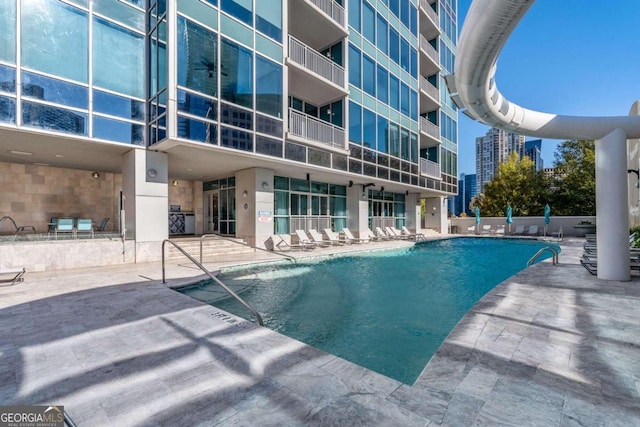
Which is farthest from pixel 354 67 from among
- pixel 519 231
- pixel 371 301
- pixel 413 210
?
pixel 519 231

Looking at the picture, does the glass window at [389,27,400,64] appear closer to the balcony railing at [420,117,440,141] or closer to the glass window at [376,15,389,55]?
the glass window at [376,15,389,55]

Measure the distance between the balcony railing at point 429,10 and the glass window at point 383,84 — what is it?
7.89 meters

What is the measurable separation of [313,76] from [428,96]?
473 inches

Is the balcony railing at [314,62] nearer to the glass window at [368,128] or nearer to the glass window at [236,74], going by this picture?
the glass window at [368,128]

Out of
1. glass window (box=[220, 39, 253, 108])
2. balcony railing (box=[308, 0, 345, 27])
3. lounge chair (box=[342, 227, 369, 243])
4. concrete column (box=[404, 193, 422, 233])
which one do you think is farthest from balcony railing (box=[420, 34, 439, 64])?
glass window (box=[220, 39, 253, 108])

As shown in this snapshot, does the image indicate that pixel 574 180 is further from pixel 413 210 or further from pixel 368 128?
pixel 368 128

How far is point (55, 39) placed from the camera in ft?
26.6

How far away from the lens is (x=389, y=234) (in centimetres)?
1927

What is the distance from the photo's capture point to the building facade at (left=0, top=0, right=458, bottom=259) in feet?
26.9

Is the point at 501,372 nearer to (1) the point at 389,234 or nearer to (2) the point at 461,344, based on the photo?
(2) the point at 461,344

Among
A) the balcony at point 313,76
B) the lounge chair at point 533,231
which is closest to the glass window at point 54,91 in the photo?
the balcony at point 313,76

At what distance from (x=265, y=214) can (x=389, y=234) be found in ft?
31.0

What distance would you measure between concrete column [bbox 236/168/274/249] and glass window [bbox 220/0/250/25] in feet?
17.8

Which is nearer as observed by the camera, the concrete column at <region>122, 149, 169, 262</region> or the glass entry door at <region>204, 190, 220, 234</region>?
the concrete column at <region>122, 149, 169, 262</region>
